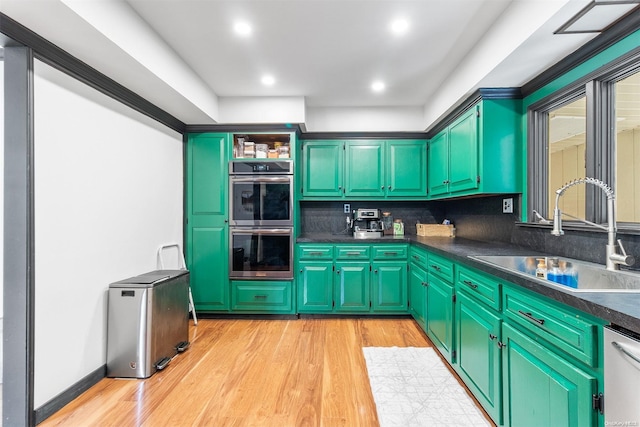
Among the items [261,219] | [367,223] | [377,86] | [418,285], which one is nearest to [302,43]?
[377,86]

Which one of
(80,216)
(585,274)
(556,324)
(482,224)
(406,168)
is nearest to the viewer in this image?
(556,324)

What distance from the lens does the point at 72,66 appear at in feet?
6.08

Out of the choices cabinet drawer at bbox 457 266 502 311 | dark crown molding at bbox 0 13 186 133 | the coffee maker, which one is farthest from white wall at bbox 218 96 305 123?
cabinet drawer at bbox 457 266 502 311

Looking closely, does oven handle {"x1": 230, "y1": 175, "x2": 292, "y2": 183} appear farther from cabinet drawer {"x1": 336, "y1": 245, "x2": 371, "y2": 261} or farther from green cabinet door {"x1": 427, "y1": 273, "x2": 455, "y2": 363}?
green cabinet door {"x1": 427, "y1": 273, "x2": 455, "y2": 363}

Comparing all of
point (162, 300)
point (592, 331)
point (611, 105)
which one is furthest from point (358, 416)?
point (611, 105)

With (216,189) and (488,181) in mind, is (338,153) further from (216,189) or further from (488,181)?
(488,181)

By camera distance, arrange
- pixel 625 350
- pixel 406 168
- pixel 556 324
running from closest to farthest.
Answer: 1. pixel 625 350
2. pixel 556 324
3. pixel 406 168

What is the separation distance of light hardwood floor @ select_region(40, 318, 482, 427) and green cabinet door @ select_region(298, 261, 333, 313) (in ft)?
1.11

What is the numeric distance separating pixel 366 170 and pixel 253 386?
2.58m

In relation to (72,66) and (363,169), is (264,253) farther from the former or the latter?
(72,66)

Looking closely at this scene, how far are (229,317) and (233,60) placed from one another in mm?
2688

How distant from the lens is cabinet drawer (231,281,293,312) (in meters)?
3.34

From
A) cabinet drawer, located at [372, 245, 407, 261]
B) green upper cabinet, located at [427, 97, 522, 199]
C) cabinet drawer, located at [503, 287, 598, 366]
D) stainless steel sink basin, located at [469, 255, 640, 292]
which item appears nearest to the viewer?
cabinet drawer, located at [503, 287, 598, 366]

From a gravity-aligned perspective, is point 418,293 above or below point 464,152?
below
